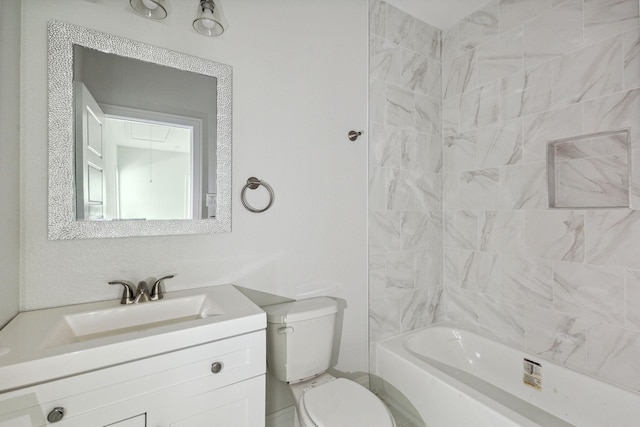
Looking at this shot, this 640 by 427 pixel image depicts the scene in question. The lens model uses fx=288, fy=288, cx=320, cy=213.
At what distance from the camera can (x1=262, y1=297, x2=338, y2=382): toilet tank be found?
1.37 metres

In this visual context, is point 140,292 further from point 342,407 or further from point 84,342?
point 342,407

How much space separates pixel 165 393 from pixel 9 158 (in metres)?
0.94

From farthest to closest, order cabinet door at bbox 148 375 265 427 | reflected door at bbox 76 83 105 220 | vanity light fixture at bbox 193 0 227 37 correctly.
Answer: vanity light fixture at bbox 193 0 227 37 < reflected door at bbox 76 83 105 220 < cabinet door at bbox 148 375 265 427

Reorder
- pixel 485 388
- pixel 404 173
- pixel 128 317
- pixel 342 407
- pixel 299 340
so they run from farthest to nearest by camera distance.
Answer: pixel 404 173
pixel 485 388
pixel 299 340
pixel 342 407
pixel 128 317

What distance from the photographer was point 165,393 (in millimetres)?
896

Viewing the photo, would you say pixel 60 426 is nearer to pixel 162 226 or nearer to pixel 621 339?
pixel 162 226

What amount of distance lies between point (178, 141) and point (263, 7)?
0.85 metres

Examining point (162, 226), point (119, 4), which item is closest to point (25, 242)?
point (162, 226)

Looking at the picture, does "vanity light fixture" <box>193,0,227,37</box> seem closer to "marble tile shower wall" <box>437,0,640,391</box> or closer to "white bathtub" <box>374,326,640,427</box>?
"marble tile shower wall" <box>437,0,640,391</box>

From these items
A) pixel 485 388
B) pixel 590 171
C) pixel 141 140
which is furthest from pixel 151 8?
pixel 485 388

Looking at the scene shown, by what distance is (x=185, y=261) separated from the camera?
1.34 m

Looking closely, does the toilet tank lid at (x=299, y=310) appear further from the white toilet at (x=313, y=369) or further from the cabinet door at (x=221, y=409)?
the cabinet door at (x=221, y=409)

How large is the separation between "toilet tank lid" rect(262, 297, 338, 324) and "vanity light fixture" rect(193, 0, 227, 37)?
1354mm

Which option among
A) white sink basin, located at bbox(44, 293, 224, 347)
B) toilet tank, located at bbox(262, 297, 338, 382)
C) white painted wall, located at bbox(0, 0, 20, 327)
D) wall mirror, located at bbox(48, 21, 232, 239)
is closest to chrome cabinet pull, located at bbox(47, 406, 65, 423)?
white sink basin, located at bbox(44, 293, 224, 347)
